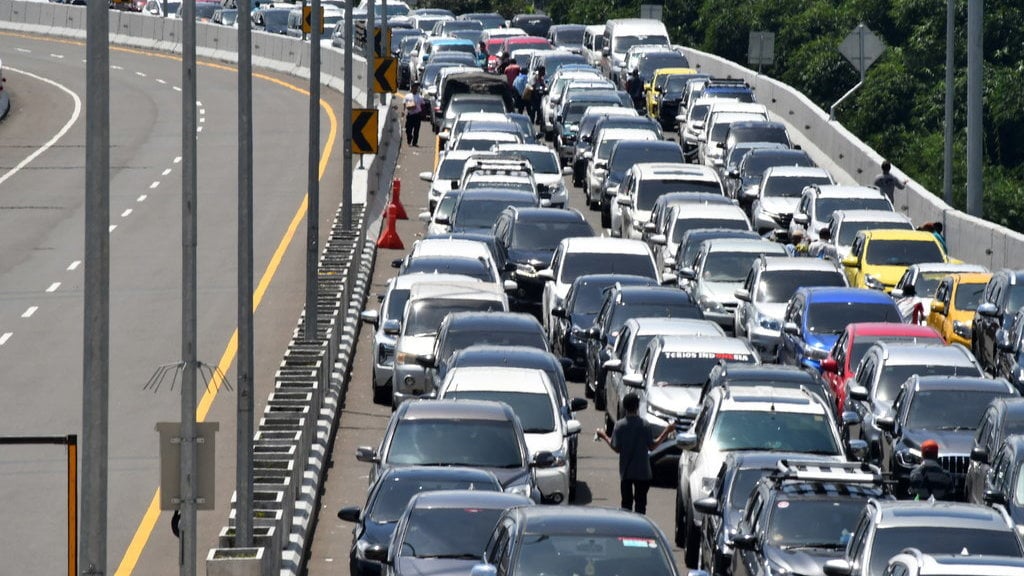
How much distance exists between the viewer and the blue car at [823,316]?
2892 centimetres

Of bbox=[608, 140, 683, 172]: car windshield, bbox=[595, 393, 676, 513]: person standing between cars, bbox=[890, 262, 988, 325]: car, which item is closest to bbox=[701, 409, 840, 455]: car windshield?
bbox=[595, 393, 676, 513]: person standing between cars

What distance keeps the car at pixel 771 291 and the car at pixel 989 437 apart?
9.12 metres

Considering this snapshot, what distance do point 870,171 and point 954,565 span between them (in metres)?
36.4

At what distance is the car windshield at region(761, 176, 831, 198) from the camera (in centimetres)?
4219

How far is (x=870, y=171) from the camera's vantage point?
50.5 metres

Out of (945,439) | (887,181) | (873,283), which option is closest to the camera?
(945,439)

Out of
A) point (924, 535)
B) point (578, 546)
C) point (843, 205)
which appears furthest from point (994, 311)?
point (578, 546)

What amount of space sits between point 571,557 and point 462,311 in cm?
1425

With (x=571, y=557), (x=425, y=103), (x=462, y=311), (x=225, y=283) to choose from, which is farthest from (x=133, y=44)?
(x=571, y=557)

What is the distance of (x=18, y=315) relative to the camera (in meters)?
36.5

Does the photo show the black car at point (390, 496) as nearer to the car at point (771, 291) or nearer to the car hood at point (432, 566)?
the car hood at point (432, 566)

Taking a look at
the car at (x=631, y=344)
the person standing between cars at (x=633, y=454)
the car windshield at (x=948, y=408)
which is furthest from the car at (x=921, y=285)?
the person standing between cars at (x=633, y=454)

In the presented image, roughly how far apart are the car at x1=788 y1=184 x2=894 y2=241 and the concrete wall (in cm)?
192

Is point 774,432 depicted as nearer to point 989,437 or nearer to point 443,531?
point 989,437
